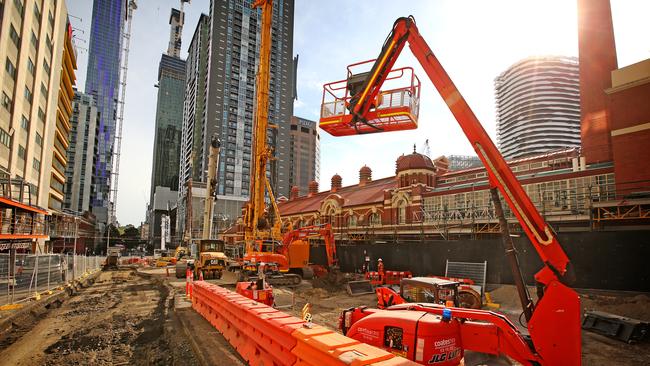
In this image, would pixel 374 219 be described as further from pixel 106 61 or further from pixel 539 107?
pixel 106 61

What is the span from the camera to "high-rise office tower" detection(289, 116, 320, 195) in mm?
149625

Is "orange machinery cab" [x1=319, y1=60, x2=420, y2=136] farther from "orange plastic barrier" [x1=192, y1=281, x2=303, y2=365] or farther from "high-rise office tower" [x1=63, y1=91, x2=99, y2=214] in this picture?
"high-rise office tower" [x1=63, y1=91, x2=99, y2=214]

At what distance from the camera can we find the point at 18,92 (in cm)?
2941

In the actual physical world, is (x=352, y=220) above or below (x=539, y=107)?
below

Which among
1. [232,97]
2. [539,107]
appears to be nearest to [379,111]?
[232,97]

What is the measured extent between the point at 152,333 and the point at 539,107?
135616mm

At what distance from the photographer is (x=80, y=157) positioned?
340 ft

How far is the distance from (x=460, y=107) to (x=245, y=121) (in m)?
107

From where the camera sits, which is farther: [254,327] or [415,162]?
[415,162]

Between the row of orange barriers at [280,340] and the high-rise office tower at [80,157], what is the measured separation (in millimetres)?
111903

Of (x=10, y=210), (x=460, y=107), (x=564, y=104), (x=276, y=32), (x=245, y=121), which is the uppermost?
(x=276, y=32)

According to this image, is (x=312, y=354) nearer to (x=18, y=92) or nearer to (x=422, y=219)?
(x=422, y=219)

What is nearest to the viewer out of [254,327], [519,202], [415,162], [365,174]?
[519,202]


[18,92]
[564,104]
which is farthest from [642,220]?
[564,104]
